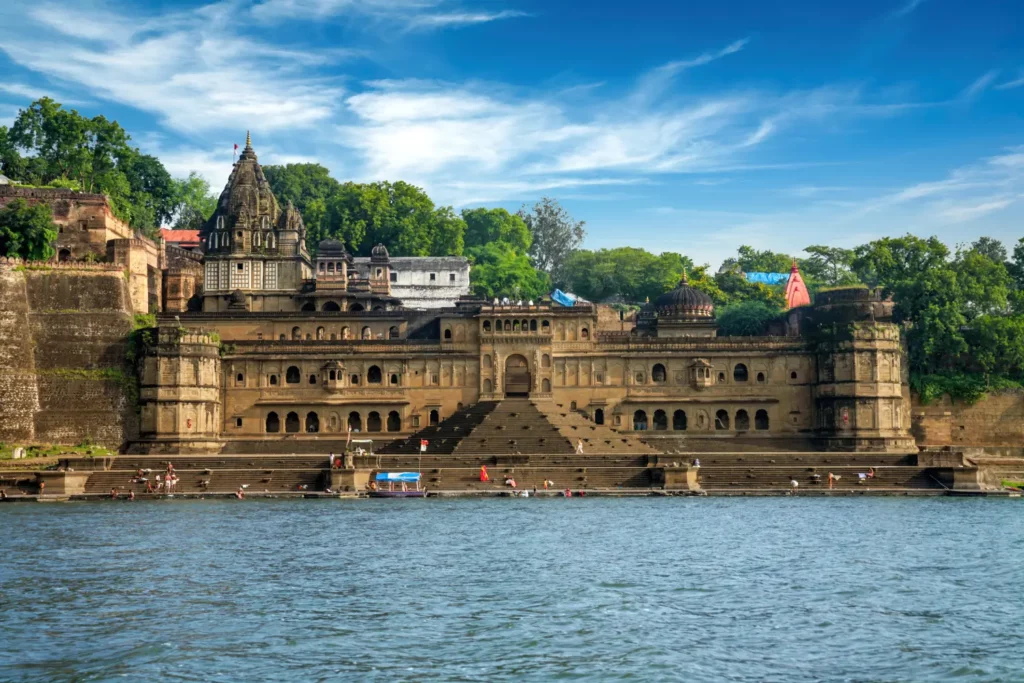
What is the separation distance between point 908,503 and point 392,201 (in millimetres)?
66048

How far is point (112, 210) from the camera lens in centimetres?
9012

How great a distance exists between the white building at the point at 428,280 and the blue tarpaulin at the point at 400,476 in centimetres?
4038

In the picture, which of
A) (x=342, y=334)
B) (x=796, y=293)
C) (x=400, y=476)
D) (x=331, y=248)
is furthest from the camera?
(x=796, y=293)

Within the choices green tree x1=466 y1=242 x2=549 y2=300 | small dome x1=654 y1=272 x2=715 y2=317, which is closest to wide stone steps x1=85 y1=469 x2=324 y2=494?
small dome x1=654 y1=272 x2=715 y2=317

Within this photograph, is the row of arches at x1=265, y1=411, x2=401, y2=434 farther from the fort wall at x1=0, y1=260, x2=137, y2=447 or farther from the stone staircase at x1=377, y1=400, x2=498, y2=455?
the fort wall at x1=0, y1=260, x2=137, y2=447

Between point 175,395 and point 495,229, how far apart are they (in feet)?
182

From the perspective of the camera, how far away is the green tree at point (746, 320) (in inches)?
3797

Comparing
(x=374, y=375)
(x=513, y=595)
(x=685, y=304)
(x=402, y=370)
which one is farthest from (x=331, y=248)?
(x=513, y=595)

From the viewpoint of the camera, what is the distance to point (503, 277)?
372 ft

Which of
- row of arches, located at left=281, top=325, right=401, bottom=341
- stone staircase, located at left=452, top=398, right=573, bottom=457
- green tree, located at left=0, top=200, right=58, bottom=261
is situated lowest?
stone staircase, located at left=452, top=398, right=573, bottom=457

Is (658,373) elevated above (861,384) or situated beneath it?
elevated above

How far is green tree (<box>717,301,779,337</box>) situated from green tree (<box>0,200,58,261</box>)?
146 ft

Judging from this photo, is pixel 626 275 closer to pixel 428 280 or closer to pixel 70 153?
pixel 428 280

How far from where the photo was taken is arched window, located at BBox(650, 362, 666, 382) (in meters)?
84.4
